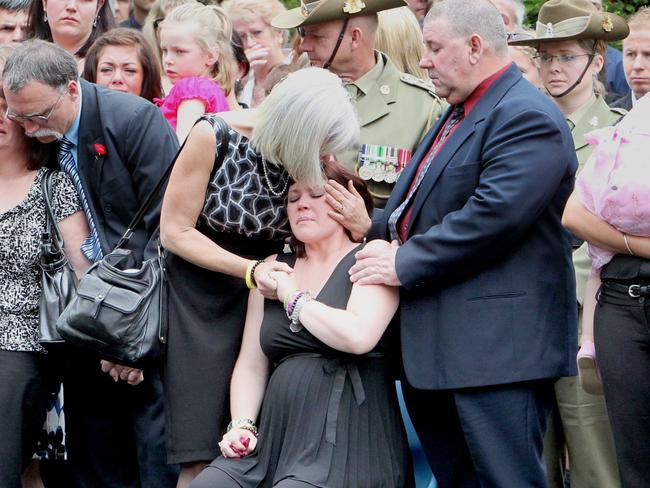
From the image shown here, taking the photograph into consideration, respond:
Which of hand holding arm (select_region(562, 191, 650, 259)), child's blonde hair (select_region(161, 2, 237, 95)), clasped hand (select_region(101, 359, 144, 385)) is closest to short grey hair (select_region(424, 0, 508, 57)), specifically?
hand holding arm (select_region(562, 191, 650, 259))

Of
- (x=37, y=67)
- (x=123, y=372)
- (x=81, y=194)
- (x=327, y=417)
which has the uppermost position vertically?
(x=37, y=67)

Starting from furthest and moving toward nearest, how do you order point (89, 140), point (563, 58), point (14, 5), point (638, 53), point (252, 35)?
point (252, 35)
point (14, 5)
point (638, 53)
point (563, 58)
point (89, 140)

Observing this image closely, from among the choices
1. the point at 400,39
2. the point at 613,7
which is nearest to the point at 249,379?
the point at 400,39

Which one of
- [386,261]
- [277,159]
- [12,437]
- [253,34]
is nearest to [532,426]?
[386,261]

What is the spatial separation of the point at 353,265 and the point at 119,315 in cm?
88

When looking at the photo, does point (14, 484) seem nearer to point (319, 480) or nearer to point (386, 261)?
point (319, 480)

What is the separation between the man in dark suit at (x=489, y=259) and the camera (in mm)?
4129

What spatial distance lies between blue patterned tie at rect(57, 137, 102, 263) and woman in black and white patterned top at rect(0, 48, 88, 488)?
3 cm

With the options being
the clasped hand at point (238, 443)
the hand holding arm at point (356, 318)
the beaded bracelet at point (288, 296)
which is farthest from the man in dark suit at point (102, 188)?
the hand holding arm at point (356, 318)

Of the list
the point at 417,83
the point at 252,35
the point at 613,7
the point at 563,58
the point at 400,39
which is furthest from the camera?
the point at 613,7

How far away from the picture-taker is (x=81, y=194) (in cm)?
509

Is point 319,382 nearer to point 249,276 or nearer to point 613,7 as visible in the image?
point 249,276

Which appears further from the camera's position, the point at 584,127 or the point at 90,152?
the point at 584,127

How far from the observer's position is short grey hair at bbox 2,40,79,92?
4830 mm
